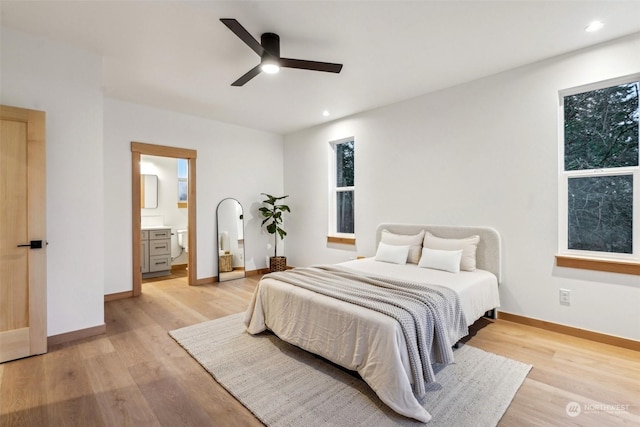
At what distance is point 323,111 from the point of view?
4.60 m

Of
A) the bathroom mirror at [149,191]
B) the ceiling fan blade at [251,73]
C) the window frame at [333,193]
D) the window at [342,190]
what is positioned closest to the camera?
the ceiling fan blade at [251,73]

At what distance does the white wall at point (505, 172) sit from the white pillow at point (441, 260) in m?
0.55

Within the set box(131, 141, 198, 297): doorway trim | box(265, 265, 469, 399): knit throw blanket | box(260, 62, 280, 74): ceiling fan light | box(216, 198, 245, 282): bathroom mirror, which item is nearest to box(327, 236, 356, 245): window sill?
box(216, 198, 245, 282): bathroom mirror

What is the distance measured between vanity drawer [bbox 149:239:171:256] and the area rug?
305 centimetres

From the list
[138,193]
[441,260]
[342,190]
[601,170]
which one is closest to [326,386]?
[441,260]

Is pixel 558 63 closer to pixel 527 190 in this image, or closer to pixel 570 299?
pixel 527 190

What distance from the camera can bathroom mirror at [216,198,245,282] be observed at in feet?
17.0

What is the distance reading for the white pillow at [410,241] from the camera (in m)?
3.72

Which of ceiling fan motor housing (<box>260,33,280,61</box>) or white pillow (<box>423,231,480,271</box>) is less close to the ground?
ceiling fan motor housing (<box>260,33,280,61</box>)

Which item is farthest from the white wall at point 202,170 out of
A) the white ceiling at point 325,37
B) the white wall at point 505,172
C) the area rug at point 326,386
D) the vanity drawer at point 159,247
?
the area rug at point 326,386

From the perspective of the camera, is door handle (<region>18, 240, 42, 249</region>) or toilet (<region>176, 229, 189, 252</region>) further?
toilet (<region>176, 229, 189, 252</region>)

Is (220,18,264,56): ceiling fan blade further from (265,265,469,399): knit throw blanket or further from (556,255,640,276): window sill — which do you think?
(556,255,640,276): window sill

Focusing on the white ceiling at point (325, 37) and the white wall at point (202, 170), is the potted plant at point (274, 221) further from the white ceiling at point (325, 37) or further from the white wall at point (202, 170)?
the white ceiling at point (325, 37)

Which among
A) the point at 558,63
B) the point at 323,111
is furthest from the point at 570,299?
the point at 323,111
